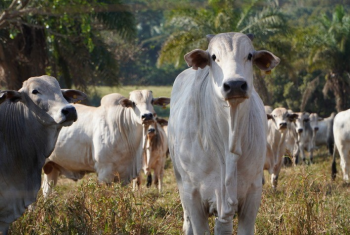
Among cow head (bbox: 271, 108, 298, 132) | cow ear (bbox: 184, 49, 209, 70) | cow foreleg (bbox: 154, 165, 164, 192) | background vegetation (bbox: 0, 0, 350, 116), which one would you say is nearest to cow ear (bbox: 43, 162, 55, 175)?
background vegetation (bbox: 0, 0, 350, 116)

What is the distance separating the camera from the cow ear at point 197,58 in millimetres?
4816

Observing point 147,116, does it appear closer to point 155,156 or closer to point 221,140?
point 155,156

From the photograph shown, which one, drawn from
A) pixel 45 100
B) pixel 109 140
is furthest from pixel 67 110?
pixel 109 140

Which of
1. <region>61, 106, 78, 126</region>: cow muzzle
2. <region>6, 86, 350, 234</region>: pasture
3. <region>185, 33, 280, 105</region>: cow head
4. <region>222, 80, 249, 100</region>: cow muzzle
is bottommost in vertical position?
<region>6, 86, 350, 234</region>: pasture

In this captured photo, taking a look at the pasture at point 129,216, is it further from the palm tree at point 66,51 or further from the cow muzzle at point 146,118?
the palm tree at point 66,51

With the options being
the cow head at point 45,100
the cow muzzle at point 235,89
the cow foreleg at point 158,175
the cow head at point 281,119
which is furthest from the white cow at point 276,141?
the cow muzzle at point 235,89

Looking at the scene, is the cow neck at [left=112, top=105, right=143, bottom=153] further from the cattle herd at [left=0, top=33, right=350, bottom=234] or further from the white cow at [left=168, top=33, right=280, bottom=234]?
the white cow at [left=168, top=33, right=280, bottom=234]

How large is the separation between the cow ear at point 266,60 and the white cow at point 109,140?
5003 millimetres

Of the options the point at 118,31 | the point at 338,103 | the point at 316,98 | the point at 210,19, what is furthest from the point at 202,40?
the point at 316,98

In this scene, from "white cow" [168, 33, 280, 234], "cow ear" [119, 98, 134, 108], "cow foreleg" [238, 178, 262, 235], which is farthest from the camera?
"cow ear" [119, 98, 134, 108]

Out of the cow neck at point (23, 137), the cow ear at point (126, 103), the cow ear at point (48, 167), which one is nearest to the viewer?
the cow neck at point (23, 137)

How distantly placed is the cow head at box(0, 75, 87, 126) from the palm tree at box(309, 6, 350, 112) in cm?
2202

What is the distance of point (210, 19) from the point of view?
2306 centimetres

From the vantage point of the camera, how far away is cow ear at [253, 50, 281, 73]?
4793 millimetres
